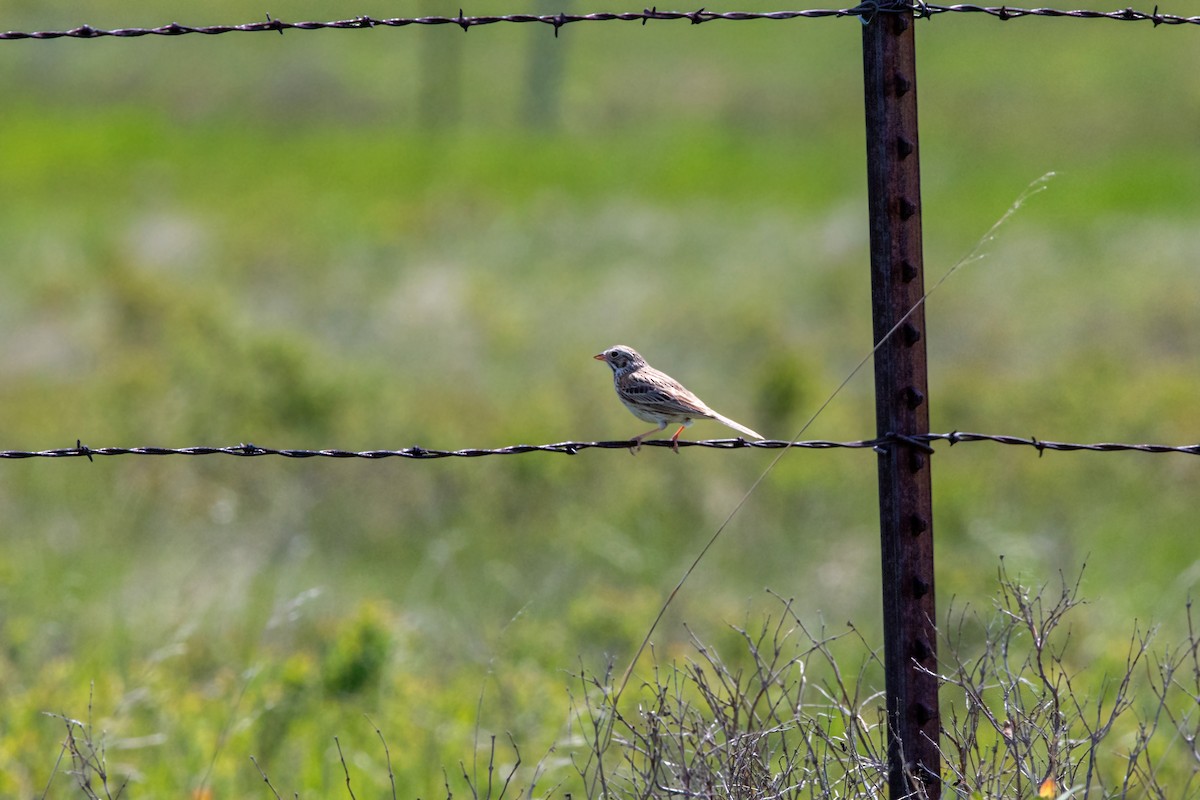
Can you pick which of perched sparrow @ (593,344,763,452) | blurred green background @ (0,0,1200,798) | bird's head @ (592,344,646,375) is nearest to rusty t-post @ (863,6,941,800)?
blurred green background @ (0,0,1200,798)

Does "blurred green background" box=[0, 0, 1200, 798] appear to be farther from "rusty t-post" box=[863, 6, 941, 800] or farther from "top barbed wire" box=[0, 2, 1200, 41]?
"top barbed wire" box=[0, 2, 1200, 41]

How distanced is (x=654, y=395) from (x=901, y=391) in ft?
6.22

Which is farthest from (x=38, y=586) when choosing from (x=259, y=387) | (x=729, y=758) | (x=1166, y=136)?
(x=1166, y=136)

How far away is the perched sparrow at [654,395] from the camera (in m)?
5.88

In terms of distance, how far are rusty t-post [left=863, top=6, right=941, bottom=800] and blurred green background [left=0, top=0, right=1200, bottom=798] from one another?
0.89 metres

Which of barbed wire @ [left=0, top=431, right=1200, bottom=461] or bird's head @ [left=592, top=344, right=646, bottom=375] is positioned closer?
barbed wire @ [left=0, top=431, right=1200, bottom=461]

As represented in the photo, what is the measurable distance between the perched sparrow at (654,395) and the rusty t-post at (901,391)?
161 centimetres

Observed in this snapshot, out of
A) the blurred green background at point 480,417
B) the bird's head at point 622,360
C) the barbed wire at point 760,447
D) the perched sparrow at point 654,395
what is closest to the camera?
the barbed wire at point 760,447

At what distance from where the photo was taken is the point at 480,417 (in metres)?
15.3

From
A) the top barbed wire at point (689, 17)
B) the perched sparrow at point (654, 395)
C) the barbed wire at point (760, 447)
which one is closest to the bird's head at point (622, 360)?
the perched sparrow at point (654, 395)

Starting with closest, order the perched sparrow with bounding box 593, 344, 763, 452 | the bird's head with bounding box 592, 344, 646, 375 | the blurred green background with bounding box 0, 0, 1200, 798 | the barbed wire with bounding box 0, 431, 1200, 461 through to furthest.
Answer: the barbed wire with bounding box 0, 431, 1200, 461 < the perched sparrow with bounding box 593, 344, 763, 452 < the bird's head with bounding box 592, 344, 646, 375 < the blurred green background with bounding box 0, 0, 1200, 798

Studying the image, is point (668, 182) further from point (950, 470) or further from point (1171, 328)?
point (950, 470)

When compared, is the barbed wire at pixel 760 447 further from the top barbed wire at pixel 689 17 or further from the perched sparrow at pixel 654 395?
the top barbed wire at pixel 689 17

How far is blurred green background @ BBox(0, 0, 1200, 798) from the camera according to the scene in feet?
25.5
